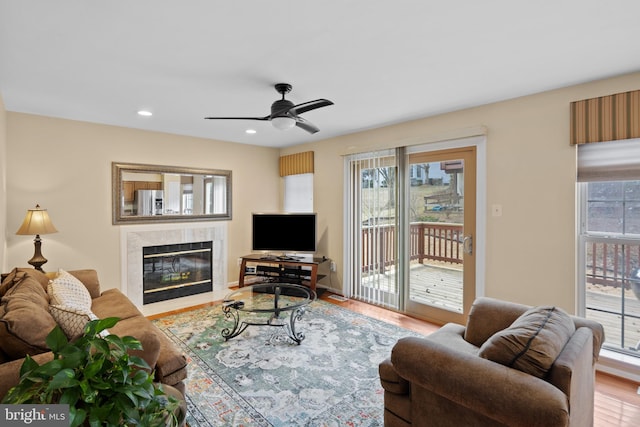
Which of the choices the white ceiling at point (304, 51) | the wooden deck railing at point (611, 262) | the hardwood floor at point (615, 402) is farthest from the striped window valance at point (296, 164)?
the hardwood floor at point (615, 402)

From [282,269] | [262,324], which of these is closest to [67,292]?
[262,324]

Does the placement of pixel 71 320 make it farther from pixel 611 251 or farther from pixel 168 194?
pixel 611 251

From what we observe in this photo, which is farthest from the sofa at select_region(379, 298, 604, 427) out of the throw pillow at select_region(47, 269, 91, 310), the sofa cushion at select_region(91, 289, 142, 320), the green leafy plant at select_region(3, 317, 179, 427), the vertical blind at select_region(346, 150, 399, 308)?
the vertical blind at select_region(346, 150, 399, 308)

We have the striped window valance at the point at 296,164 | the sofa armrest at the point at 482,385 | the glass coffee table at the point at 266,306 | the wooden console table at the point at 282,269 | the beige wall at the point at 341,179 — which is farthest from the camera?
the striped window valance at the point at 296,164

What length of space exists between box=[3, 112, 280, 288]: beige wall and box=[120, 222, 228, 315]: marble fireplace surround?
114 millimetres

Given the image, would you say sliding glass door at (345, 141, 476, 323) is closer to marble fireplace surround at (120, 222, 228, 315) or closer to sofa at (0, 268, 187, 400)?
marble fireplace surround at (120, 222, 228, 315)

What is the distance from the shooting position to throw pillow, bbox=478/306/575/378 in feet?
4.56

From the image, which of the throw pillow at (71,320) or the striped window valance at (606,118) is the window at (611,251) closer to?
the striped window valance at (606,118)

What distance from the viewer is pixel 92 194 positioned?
13.1 ft

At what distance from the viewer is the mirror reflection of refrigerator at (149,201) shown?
435cm

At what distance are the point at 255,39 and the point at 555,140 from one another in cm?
260

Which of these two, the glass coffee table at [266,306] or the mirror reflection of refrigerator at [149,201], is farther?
the mirror reflection of refrigerator at [149,201]

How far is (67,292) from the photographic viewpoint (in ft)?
8.25

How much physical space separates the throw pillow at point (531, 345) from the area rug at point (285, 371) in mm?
995
